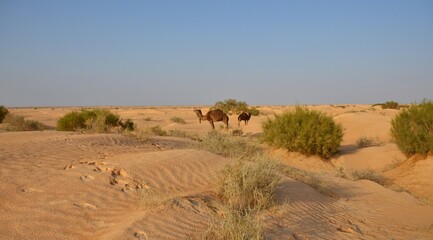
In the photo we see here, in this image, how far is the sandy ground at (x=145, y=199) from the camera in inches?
207

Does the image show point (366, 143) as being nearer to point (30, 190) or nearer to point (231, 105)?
point (30, 190)

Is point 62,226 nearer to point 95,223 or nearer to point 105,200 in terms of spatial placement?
point 95,223

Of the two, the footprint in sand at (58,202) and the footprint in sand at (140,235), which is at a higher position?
the footprint in sand at (58,202)

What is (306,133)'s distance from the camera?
53.4ft

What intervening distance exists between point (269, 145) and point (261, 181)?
1098 cm

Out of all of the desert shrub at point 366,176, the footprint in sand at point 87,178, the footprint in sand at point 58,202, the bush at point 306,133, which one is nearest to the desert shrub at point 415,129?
the bush at point 306,133

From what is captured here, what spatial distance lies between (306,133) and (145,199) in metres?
11.3

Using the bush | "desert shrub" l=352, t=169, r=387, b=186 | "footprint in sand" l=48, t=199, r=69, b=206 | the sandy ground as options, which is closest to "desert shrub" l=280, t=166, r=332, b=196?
the sandy ground

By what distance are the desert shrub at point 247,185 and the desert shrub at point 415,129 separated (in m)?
8.90

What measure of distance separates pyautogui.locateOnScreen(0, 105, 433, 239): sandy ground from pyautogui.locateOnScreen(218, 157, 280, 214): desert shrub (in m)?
0.26

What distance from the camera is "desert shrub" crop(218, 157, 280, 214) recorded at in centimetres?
644

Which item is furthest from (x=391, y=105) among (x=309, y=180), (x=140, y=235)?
(x=140, y=235)

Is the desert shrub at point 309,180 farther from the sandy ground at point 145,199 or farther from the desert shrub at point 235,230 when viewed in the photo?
the desert shrub at point 235,230

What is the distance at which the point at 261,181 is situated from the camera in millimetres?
7062
